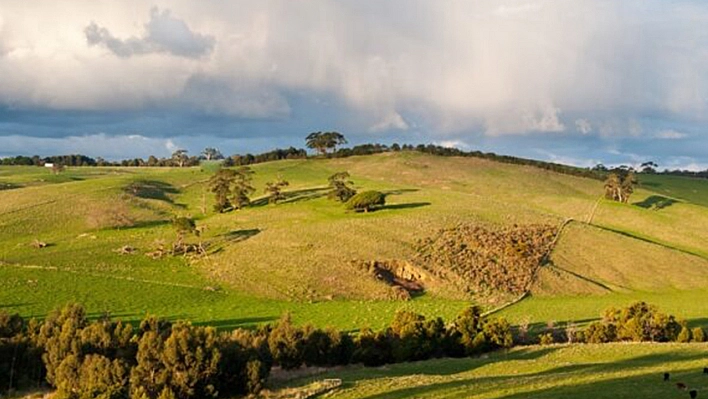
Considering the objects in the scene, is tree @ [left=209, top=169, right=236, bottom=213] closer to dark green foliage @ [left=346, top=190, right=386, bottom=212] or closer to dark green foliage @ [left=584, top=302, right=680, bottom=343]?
dark green foliage @ [left=346, top=190, right=386, bottom=212]

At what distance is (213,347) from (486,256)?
51088mm

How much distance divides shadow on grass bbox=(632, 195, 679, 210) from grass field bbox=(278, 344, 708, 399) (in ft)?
312

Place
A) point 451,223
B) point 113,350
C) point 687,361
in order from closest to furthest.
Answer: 1. point 687,361
2. point 113,350
3. point 451,223

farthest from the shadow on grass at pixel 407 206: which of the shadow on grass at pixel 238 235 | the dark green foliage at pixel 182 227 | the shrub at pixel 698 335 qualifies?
the shrub at pixel 698 335

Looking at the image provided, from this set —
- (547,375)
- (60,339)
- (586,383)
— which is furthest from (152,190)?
(586,383)

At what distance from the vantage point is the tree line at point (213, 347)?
41344 mm

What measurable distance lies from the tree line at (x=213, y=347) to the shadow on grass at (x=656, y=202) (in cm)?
8455

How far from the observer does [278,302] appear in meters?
70.4

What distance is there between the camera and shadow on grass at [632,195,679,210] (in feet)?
461

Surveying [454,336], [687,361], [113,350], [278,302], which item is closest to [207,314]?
[278,302]

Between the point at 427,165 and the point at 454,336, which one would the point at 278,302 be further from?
the point at 427,165

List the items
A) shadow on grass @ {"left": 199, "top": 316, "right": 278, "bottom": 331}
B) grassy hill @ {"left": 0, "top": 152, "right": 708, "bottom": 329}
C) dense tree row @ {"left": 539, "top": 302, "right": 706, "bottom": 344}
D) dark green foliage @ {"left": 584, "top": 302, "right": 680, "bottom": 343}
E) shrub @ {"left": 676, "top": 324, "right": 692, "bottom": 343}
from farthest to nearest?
grassy hill @ {"left": 0, "top": 152, "right": 708, "bottom": 329}
shadow on grass @ {"left": 199, "top": 316, "right": 278, "bottom": 331}
dark green foliage @ {"left": 584, "top": 302, "right": 680, "bottom": 343}
dense tree row @ {"left": 539, "top": 302, "right": 706, "bottom": 344}
shrub @ {"left": 676, "top": 324, "right": 692, "bottom": 343}

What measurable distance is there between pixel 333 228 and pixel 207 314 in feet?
110

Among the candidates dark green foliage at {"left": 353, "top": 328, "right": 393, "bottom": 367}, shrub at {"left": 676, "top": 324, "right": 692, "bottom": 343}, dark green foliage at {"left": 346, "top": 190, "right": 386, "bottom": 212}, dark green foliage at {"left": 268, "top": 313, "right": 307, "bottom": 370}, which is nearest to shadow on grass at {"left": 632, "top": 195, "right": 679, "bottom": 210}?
dark green foliage at {"left": 346, "top": 190, "right": 386, "bottom": 212}
